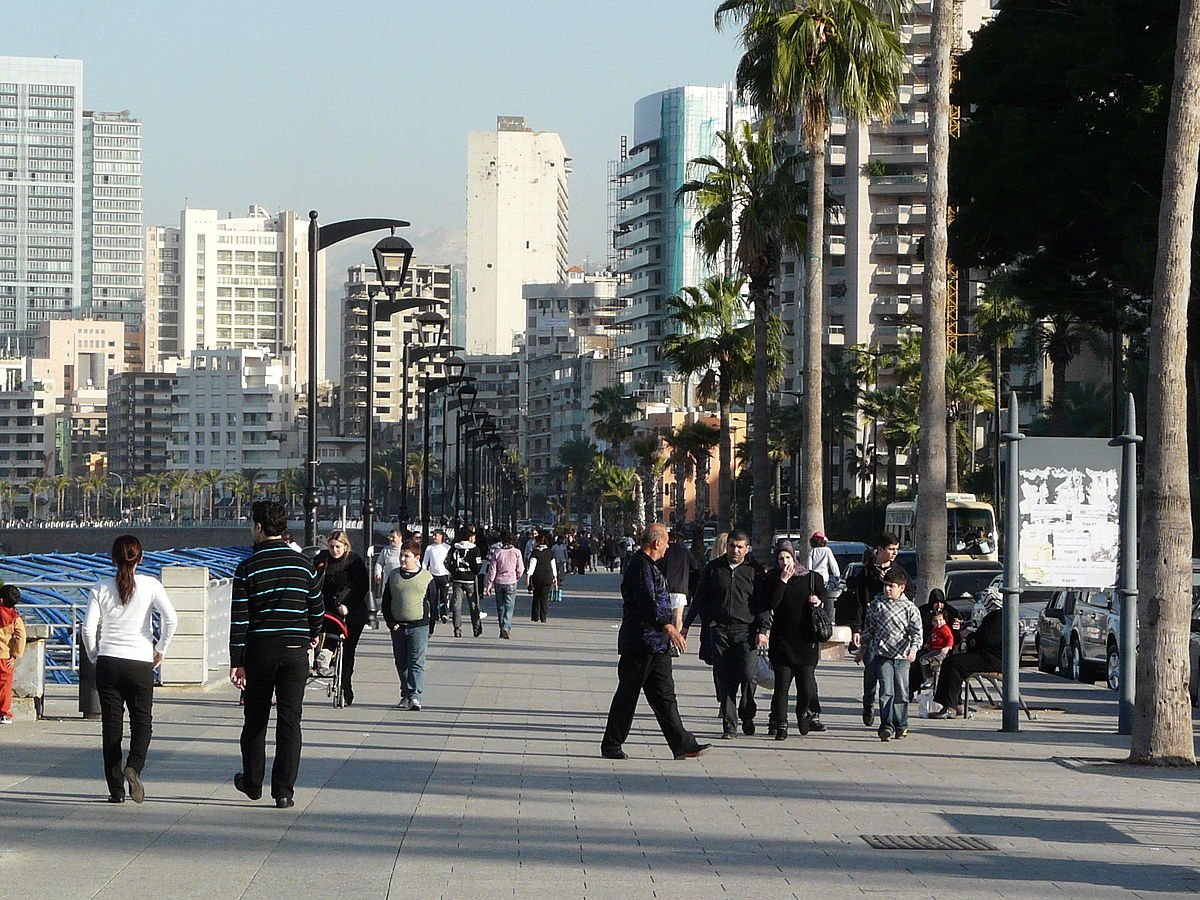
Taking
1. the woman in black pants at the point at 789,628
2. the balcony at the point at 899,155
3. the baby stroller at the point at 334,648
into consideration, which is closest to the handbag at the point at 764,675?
the woman in black pants at the point at 789,628

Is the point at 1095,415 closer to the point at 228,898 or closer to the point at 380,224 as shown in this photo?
the point at 380,224

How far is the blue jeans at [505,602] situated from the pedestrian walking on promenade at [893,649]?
15.7 meters

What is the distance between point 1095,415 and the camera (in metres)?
75.2

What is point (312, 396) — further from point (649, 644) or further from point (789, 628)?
point (649, 644)

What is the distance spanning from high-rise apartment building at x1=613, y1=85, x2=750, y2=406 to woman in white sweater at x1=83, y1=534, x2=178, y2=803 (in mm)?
151757

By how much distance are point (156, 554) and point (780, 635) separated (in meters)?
19.0

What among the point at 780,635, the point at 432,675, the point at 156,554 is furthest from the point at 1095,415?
the point at 780,635

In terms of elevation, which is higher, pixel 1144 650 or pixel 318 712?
pixel 1144 650

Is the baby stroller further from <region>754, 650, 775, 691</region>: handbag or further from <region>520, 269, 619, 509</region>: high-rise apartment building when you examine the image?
<region>520, 269, 619, 509</region>: high-rise apartment building

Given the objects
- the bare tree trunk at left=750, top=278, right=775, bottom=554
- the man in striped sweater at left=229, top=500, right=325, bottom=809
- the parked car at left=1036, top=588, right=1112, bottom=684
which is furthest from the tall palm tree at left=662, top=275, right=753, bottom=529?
the man in striped sweater at left=229, top=500, right=325, bottom=809

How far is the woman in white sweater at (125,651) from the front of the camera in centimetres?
1105

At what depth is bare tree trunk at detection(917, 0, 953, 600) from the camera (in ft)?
78.7

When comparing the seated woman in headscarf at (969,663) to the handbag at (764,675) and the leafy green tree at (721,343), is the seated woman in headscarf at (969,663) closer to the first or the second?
the handbag at (764,675)

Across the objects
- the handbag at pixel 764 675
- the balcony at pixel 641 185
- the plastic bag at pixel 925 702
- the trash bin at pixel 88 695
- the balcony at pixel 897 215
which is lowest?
the plastic bag at pixel 925 702
